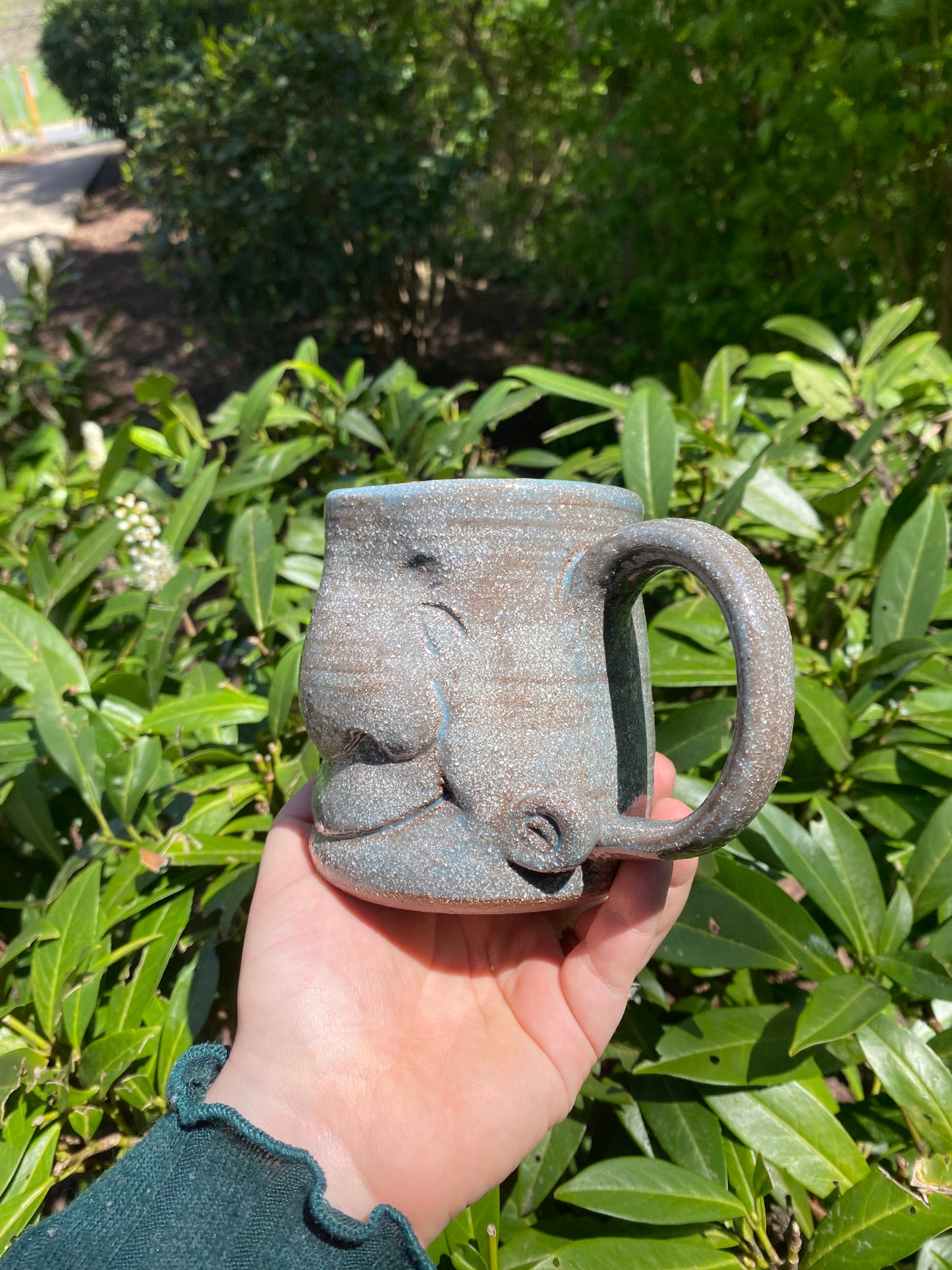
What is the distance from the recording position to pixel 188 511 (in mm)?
2113

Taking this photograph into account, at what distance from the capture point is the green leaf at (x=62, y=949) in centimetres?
139

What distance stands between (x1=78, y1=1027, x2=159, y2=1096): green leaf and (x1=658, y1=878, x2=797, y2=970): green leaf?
0.80 metres

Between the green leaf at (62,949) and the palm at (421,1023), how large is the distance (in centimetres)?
31

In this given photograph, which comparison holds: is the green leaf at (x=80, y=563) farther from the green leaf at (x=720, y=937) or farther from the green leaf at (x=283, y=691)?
the green leaf at (x=720, y=937)

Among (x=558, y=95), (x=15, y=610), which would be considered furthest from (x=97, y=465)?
(x=558, y=95)

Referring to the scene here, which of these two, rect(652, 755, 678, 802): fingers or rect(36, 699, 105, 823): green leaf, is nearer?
rect(652, 755, 678, 802): fingers

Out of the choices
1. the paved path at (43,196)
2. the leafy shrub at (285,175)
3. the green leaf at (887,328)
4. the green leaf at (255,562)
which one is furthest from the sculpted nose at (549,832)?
the paved path at (43,196)

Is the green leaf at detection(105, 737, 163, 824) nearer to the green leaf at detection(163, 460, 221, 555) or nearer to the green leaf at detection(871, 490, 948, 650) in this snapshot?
the green leaf at detection(163, 460, 221, 555)

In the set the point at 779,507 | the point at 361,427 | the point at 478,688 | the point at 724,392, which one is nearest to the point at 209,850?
the point at 478,688

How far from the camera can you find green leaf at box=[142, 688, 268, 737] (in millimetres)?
1615

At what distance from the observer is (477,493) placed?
104 centimetres

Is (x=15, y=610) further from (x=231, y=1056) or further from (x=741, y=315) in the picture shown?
(x=741, y=315)

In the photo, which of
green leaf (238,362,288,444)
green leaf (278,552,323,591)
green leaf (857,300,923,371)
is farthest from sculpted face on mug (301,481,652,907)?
green leaf (857,300,923,371)

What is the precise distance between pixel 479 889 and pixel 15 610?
1.27 metres
